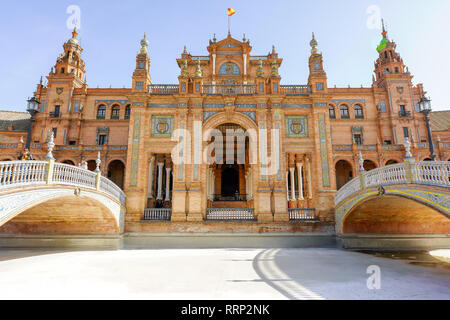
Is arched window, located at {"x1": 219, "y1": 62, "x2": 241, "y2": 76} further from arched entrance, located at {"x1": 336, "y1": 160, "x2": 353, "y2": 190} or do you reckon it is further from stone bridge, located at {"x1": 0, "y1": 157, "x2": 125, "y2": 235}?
stone bridge, located at {"x1": 0, "y1": 157, "x2": 125, "y2": 235}

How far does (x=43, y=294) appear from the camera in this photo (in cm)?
614

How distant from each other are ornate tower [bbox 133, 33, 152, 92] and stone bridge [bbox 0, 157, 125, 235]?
23.4 ft

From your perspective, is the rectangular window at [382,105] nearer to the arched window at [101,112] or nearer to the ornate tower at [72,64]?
the arched window at [101,112]

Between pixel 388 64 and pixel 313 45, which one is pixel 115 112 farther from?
pixel 388 64

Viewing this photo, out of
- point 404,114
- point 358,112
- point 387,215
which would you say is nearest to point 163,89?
point 387,215

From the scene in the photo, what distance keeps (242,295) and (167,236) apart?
10.1 m

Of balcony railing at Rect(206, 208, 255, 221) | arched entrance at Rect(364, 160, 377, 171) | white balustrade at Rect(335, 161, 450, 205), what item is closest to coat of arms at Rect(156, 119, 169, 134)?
balcony railing at Rect(206, 208, 255, 221)

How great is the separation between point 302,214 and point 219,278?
9831 millimetres

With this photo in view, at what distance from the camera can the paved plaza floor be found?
609cm

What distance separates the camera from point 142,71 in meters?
17.6

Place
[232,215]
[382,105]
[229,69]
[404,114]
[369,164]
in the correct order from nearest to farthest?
[232,215]
[229,69]
[369,164]
[404,114]
[382,105]
